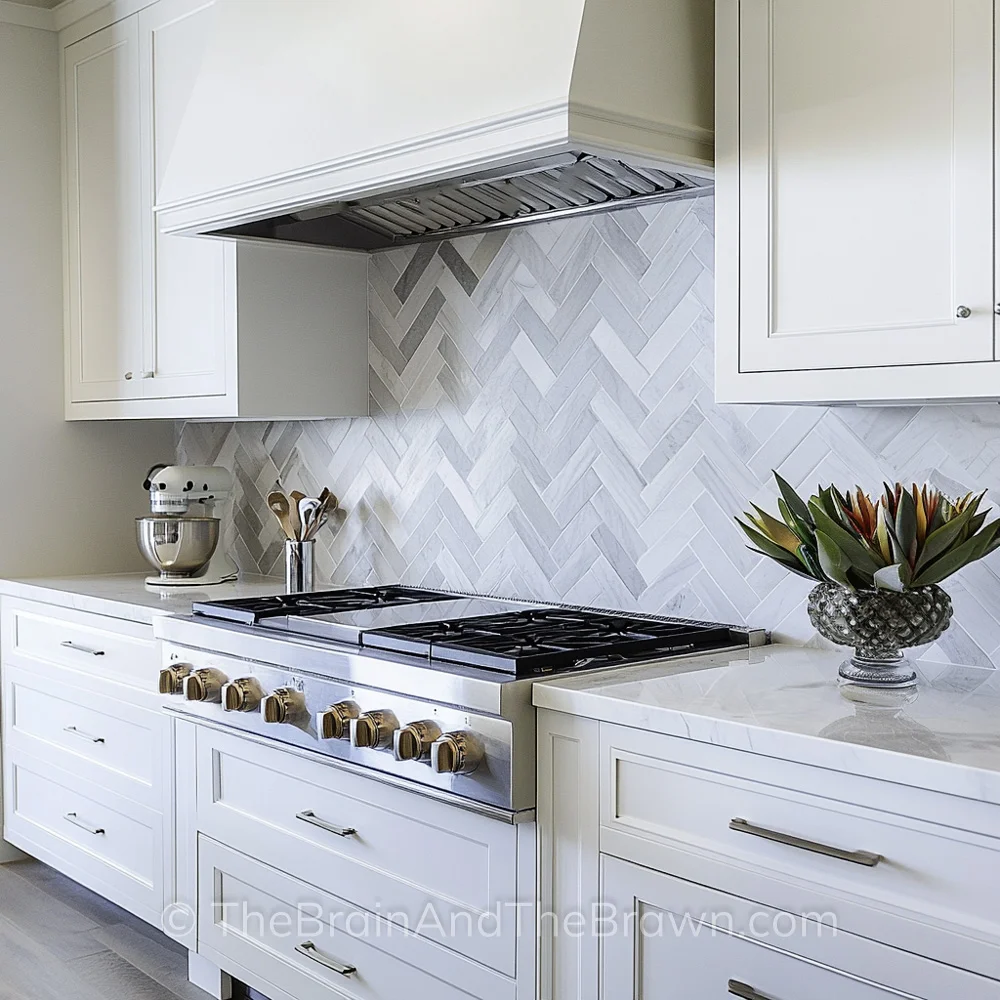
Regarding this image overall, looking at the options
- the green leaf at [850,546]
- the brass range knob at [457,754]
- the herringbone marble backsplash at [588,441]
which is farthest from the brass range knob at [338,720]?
the green leaf at [850,546]

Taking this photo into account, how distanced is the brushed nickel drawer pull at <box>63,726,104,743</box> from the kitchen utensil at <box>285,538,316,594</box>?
671 millimetres

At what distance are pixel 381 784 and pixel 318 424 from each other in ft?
4.88

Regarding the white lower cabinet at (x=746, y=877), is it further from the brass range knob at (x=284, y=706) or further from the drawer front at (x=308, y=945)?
the brass range knob at (x=284, y=706)

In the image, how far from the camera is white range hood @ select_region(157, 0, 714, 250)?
2066 millimetres

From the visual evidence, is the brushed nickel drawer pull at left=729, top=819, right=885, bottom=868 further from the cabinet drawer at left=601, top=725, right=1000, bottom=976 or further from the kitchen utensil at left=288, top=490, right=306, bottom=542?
the kitchen utensil at left=288, top=490, right=306, bottom=542

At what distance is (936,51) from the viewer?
181 centimetres

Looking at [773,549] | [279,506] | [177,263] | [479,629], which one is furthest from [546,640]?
[177,263]

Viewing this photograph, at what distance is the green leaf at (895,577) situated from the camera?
1823 mm

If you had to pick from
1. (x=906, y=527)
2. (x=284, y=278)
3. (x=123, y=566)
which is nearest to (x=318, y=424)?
(x=284, y=278)

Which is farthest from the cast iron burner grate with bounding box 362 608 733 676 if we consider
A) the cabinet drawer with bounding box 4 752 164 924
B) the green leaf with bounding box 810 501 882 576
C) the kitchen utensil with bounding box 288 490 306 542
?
the cabinet drawer with bounding box 4 752 164 924

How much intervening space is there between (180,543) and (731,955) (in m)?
2.27

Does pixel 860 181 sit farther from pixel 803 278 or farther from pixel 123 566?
pixel 123 566
